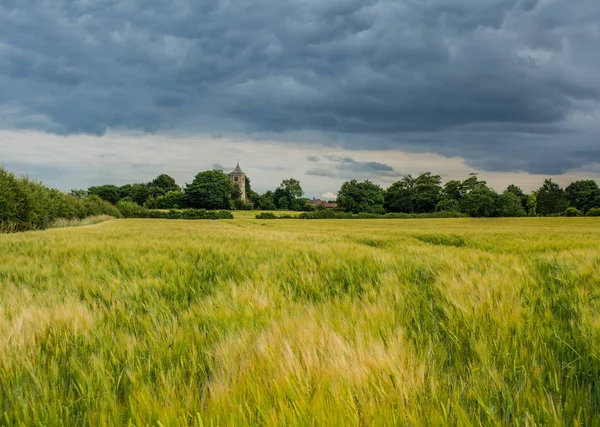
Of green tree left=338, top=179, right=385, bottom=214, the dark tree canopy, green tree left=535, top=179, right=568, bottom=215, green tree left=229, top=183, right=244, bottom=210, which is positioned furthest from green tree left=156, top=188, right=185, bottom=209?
green tree left=535, top=179, right=568, bottom=215

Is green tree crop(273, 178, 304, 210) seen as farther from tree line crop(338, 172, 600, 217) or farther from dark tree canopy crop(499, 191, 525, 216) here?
dark tree canopy crop(499, 191, 525, 216)

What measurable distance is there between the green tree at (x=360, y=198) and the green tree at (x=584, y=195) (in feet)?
189

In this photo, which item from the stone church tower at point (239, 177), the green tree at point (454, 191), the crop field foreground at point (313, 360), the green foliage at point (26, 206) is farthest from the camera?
the stone church tower at point (239, 177)

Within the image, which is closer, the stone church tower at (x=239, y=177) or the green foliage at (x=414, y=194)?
the green foliage at (x=414, y=194)

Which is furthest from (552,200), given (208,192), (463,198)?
(208,192)

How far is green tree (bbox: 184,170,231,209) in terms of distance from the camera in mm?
113188

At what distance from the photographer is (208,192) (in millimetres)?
113000

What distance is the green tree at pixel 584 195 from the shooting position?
9419 cm

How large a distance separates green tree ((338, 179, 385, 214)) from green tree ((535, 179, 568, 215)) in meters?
47.9

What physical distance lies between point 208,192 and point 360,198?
53.8 m

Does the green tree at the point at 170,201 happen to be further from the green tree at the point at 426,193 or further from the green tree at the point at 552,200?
the green tree at the point at 552,200

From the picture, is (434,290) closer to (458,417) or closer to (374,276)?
(374,276)

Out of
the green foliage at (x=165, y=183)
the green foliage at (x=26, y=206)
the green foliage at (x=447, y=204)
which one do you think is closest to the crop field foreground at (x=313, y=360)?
the green foliage at (x=26, y=206)

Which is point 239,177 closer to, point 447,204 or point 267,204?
point 267,204
